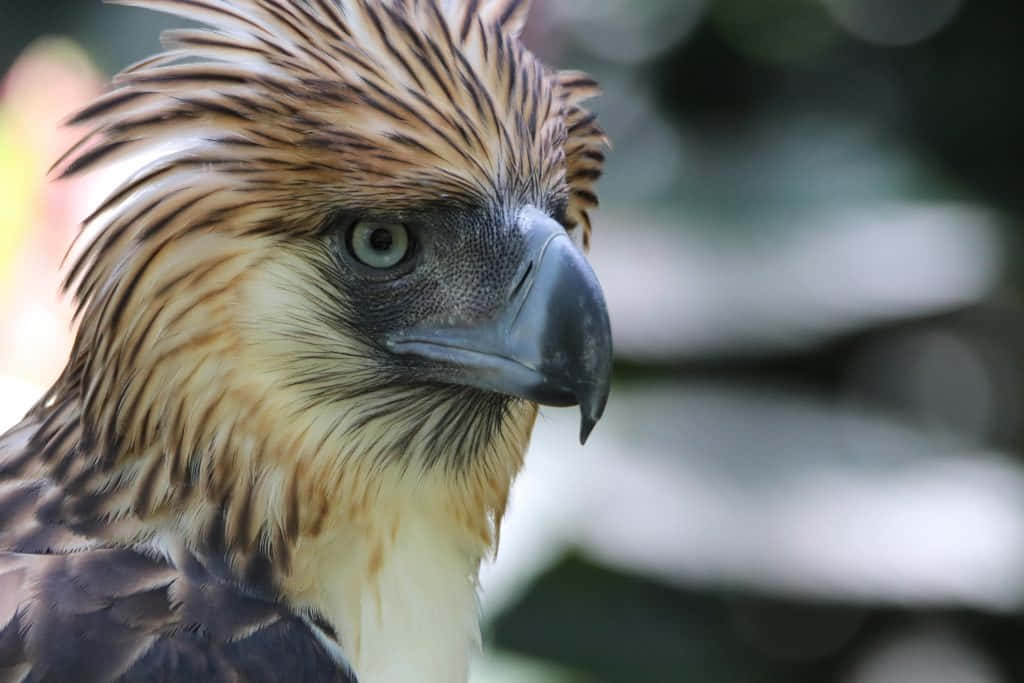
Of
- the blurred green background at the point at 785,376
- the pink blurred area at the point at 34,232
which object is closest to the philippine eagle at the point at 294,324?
the pink blurred area at the point at 34,232

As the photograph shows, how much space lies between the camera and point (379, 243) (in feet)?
7.57

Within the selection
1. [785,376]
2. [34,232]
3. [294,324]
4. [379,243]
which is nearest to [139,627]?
[294,324]

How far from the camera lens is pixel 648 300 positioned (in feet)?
18.5

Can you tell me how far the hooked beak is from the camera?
2191 millimetres

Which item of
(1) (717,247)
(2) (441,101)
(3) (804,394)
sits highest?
(2) (441,101)

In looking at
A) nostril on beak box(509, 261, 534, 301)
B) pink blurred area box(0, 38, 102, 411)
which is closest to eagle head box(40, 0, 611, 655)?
nostril on beak box(509, 261, 534, 301)

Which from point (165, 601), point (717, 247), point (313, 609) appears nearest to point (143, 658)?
point (165, 601)

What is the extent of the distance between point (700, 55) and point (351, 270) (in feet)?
17.1

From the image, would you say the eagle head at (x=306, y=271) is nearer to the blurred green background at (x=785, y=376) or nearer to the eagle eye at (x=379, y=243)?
the eagle eye at (x=379, y=243)

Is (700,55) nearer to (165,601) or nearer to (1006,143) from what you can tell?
(1006,143)

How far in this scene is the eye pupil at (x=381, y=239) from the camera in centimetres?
229

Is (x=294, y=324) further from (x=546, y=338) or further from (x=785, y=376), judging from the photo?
(x=785, y=376)

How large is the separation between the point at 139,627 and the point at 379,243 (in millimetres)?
708

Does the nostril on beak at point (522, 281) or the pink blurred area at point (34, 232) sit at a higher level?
the nostril on beak at point (522, 281)
